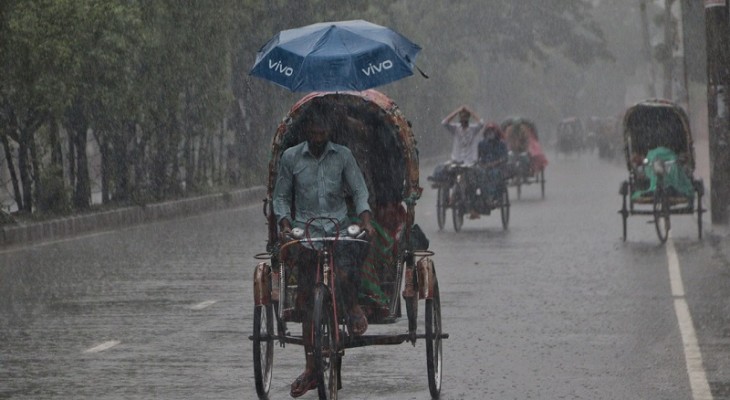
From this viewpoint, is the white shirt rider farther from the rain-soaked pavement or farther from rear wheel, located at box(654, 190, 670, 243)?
rear wheel, located at box(654, 190, 670, 243)

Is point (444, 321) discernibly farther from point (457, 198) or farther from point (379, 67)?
point (457, 198)

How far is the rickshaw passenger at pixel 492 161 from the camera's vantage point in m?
25.3

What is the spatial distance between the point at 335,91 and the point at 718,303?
542 cm

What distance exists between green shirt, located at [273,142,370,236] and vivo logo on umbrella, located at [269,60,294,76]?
67 cm

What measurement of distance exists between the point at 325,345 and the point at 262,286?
28.0 inches

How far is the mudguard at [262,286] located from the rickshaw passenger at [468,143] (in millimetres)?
15490

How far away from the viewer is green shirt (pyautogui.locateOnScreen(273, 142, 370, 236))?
9586 millimetres

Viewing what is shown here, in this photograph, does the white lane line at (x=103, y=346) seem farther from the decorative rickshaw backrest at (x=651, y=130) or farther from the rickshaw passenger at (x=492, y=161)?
the rickshaw passenger at (x=492, y=161)

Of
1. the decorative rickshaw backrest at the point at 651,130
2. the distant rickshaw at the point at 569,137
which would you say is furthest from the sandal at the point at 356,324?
the distant rickshaw at the point at 569,137

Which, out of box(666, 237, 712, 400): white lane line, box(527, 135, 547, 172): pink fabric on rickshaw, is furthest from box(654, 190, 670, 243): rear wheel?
box(527, 135, 547, 172): pink fabric on rickshaw

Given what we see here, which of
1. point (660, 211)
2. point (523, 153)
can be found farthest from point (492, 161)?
point (523, 153)

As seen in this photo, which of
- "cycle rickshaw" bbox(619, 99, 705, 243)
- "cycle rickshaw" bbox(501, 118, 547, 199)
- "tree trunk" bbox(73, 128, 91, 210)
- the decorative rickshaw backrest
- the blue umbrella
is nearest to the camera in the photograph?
the blue umbrella

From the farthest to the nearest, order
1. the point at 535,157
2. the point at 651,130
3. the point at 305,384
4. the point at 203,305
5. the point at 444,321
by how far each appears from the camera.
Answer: the point at 535,157 < the point at 651,130 < the point at 203,305 < the point at 444,321 < the point at 305,384

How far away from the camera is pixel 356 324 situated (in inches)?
374
